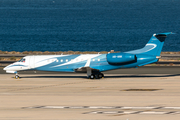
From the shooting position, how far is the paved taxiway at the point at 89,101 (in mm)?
20422

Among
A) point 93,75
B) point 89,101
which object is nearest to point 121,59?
point 93,75

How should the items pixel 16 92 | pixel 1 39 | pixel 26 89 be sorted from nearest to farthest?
1. pixel 16 92
2. pixel 26 89
3. pixel 1 39

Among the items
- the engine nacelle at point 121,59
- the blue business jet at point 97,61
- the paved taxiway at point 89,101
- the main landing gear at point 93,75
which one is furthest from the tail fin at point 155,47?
the main landing gear at point 93,75

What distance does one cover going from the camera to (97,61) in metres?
40.2

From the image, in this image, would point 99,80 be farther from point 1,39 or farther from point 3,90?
point 1,39

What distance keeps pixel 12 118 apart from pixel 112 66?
21.5 metres

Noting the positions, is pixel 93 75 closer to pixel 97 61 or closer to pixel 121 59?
pixel 97 61

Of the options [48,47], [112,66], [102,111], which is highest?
[48,47]

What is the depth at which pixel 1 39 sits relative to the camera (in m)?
154

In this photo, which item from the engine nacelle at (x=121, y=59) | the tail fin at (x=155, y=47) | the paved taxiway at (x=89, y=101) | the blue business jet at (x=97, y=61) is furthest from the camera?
the tail fin at (x=155, y=47)

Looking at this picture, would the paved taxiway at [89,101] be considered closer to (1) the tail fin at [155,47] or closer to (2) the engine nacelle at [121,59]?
(2) the engine nacelle at [121,59]

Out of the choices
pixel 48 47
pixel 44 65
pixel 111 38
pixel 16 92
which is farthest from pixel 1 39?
pixel 16 92

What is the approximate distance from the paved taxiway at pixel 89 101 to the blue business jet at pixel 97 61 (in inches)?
139

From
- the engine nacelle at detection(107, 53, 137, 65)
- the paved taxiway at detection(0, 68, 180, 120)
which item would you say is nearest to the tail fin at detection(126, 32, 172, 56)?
the engine nacelle at detection(107, 53, 137, 65)
